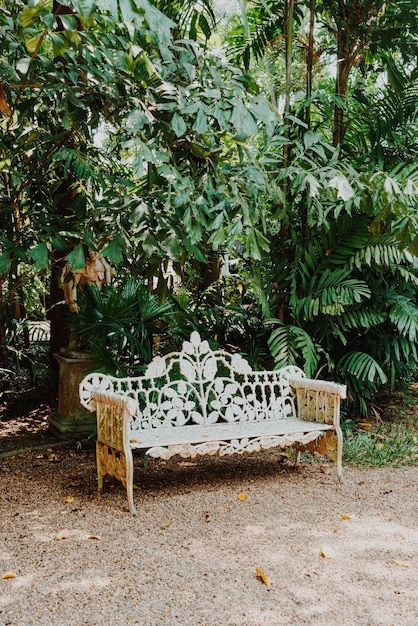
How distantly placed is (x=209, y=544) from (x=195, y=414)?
127 cm

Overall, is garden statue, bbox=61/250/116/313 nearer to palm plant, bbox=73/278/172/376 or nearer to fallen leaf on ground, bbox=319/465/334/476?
palm plant, bbox=73/278/172/376

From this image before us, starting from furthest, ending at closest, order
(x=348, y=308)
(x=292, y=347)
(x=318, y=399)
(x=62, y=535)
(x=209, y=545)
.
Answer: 1. (x=348, y=308)
2. (x=292, y=347)
3. (x=318, y=399)
4. (x=62, y=535)
5. (x=209, y=545)

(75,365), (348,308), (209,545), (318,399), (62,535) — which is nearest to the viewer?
(209,545)

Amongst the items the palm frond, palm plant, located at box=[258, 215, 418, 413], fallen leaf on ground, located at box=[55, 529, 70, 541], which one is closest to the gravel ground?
fallen leaf on ground, located at box=[55, 529, 70, 541]

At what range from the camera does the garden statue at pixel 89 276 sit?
5410 mm

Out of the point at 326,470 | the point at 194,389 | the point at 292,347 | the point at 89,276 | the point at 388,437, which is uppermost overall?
the point at 89,276

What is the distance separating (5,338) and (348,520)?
4.08m

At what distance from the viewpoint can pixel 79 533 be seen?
3602mm

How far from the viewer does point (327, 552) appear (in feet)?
10.8

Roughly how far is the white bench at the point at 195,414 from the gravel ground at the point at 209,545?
293 mm

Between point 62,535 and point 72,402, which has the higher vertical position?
point 72,402

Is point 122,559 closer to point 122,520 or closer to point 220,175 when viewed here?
point 122,520

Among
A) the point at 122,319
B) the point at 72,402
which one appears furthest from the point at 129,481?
the point at 72,402

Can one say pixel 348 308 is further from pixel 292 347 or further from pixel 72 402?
pixel 72 402
